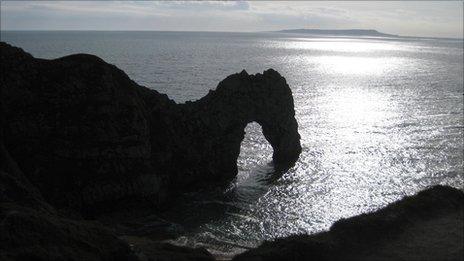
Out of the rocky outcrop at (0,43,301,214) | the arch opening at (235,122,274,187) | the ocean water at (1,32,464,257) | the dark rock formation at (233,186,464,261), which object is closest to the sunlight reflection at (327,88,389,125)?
the ocean water at (1,32,464,257)

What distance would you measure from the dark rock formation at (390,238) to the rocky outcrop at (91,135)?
10.3 metres

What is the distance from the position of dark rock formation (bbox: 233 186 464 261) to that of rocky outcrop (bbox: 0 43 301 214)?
1030 centimetres

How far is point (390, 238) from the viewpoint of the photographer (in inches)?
877

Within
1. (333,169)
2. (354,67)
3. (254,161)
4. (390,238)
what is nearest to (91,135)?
(254,161)

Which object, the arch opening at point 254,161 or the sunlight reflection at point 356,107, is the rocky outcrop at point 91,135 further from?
the sunlight reflection at point 356,107

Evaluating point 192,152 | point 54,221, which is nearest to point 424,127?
point 192,152

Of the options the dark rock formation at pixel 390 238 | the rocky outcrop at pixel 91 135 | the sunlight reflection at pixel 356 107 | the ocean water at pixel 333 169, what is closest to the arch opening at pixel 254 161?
the ocean water at pixel 333 169

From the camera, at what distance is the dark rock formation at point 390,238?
2030 cm

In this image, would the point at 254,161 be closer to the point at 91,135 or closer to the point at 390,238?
the point at 91,135

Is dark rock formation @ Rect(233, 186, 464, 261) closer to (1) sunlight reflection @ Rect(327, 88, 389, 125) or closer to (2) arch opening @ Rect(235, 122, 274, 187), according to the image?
(2) arch opening @ Rect(235, 122, 274, 187)

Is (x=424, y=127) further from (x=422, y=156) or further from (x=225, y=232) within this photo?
(x=225, y=232)

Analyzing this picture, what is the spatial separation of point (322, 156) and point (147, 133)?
17.5m

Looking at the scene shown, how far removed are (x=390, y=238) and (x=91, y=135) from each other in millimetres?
16731

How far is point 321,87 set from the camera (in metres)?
86.0
